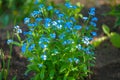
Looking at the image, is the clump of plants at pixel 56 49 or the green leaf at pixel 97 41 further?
the green leaf at pixel 97 41

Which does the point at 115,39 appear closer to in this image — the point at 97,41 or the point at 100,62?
the point at 97,41

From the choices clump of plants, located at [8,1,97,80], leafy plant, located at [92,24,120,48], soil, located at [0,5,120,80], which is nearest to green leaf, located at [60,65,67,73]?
clump of plants, located at [8,1,97,80]

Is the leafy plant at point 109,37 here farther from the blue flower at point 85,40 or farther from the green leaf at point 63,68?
the green leaf at point 63,68

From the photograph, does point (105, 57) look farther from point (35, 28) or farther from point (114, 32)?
point (35, 28)

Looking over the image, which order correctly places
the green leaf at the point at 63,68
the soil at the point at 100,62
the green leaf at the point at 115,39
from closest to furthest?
the green leaf at the point at 63,68 → the soil at the point at 100,62 → the green leaf at the point at 115,39

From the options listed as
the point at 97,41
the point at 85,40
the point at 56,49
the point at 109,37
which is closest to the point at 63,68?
the point at 56,49

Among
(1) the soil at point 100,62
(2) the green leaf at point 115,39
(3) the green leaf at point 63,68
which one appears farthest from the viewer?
(2) the green leaf at point 115,39

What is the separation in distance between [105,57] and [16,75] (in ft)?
3.22

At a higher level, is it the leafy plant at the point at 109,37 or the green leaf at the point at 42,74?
the green leaf at the point at 42,74

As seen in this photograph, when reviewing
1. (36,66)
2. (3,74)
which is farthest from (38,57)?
(3,74)

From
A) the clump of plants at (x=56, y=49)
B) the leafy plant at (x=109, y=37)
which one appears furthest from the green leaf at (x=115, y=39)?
the clump of plants at (x=56, y=49)

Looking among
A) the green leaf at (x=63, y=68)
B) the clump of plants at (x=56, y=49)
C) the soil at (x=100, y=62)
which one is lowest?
the soil at (x=100, y=62)

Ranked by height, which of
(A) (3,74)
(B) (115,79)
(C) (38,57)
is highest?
(C) (38,57)

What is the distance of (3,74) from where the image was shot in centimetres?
346
